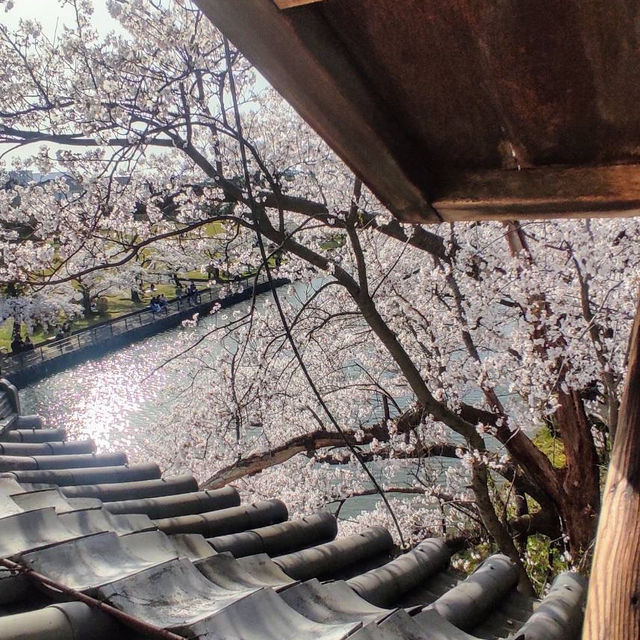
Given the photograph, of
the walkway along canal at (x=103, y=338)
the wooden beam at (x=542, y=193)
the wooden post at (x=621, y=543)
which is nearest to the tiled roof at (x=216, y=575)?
the wooden post at (x=621, y=543)

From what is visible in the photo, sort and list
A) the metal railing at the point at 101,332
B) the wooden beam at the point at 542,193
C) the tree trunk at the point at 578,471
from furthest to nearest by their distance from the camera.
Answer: the metal railing at the point at 101,332, the tree trunk at the point at 578,471, the wooden beam at the point at 542,193

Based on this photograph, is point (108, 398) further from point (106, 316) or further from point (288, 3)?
point (288, 3)

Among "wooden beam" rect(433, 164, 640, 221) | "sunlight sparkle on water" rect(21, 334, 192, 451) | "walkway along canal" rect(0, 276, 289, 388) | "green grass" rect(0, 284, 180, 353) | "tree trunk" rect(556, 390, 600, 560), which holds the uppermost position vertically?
"green grass" rect(0, 284, 180, 353)

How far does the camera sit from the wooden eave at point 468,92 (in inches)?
52.9

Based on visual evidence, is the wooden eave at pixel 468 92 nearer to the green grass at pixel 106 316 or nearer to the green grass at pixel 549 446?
the green grass at pixel 549 446

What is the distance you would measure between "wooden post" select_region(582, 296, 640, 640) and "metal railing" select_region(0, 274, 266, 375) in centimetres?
1975

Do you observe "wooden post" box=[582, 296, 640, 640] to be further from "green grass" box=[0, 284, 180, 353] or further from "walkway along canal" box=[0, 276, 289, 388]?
"green grass" box=[0, 284, 180, 353]

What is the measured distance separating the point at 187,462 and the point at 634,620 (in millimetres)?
13447

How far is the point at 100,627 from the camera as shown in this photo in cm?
206

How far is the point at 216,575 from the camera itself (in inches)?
101

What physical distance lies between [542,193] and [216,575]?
72.5 inches

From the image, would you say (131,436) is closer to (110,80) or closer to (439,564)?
(110,80)

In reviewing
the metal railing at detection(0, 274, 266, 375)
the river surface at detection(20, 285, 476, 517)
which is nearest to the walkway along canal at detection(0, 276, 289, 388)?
the metal railing at detection(0, 274, 266, 375)

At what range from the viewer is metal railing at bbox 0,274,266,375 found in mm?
23438
